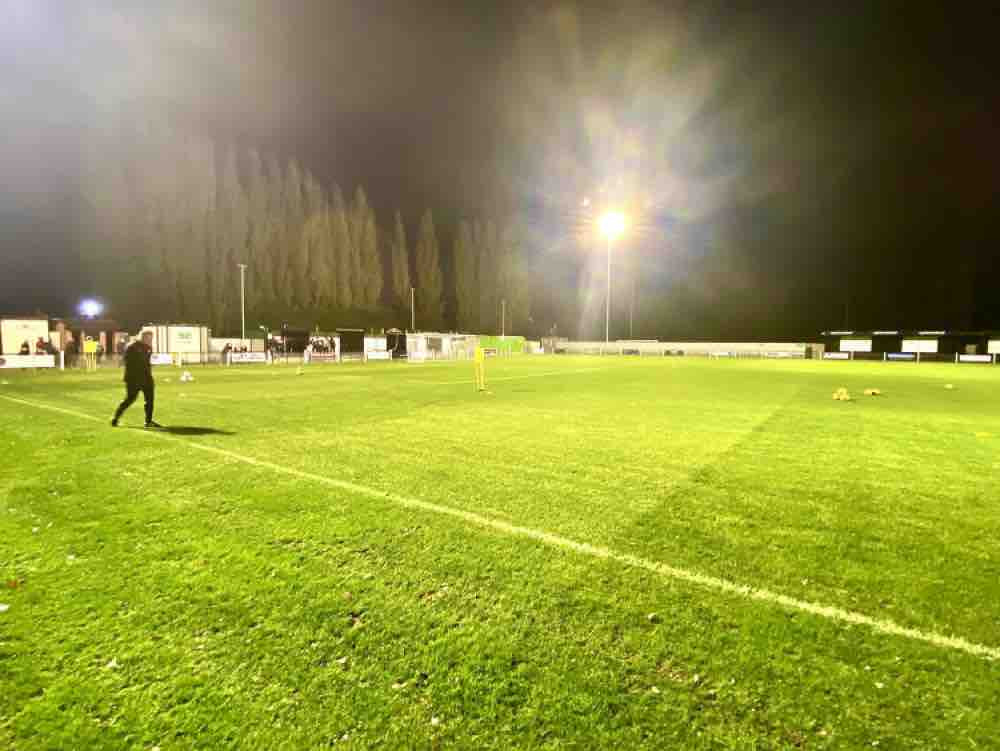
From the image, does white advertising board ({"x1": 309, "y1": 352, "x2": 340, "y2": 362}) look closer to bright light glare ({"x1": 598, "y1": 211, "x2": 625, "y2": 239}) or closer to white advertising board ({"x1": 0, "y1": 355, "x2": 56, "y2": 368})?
white advertising board ({"x1": 0, "y1": 355, "x2": 56, "y2": 368})

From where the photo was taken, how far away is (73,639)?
3080 mm

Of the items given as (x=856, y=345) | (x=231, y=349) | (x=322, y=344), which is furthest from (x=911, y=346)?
(x=231, y=349)

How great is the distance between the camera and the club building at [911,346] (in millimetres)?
64250

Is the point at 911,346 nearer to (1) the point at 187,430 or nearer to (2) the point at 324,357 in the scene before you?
(2) the point at 324,357

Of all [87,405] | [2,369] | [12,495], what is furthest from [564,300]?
[12,495]

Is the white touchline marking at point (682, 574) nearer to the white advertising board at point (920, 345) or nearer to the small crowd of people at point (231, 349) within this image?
the small crowd of people at point (231, 349)

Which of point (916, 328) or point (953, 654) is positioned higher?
point (916, 328)

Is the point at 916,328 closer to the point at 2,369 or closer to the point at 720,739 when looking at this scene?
the point at 720,739

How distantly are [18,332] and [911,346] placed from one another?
307ft

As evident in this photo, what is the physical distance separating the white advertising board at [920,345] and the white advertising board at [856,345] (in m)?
4.13

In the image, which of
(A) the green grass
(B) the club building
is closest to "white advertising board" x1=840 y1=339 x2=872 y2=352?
(B) the club building

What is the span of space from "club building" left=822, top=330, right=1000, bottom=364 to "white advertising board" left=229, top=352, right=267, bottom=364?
72.8 meters

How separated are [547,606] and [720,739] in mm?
1350

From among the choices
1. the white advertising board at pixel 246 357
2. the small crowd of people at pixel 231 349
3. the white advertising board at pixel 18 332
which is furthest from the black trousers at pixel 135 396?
the white advertising board at pixel 246 357
